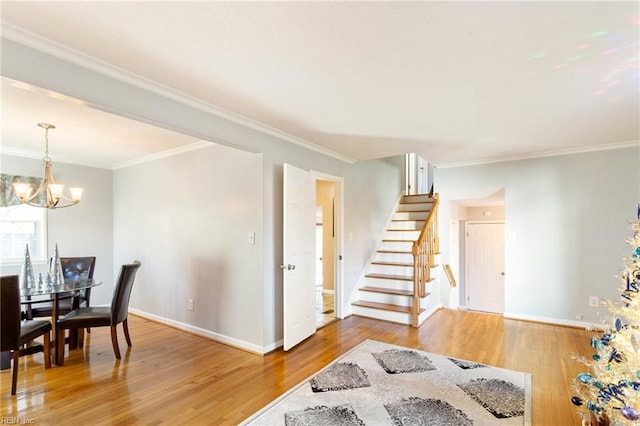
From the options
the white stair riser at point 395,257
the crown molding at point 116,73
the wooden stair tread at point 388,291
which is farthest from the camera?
the white stair riser at point 395,257

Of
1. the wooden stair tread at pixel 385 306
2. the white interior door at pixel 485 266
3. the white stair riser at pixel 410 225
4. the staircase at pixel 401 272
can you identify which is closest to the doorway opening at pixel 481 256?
the white interior door at pixel 485 266

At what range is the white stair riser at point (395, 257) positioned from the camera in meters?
5.27

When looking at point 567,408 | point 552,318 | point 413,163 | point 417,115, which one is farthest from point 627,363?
point 413,163

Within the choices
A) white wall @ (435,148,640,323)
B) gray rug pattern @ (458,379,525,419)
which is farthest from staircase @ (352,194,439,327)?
gray rug pattern @ (458,379,525,419)

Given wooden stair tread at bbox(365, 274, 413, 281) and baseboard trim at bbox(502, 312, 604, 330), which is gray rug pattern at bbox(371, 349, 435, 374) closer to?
wooden stair tread at bbox(365, 274, 413, 281)

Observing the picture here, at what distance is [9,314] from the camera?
8.13 ft

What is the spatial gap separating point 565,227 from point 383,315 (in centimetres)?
278

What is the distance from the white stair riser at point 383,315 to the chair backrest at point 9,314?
3.82 m

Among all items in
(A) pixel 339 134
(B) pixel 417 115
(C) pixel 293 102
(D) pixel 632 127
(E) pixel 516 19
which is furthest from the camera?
(A) pixel 339 134

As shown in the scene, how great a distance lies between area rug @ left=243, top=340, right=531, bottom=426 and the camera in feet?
7.11

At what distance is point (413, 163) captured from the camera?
7.34 m

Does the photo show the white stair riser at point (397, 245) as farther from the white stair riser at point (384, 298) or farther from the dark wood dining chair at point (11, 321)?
the dark wood dining chair at point (11, 321)

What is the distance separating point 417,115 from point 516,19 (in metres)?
1.37

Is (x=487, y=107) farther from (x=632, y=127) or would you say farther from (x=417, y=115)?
(x=632, y=127)
